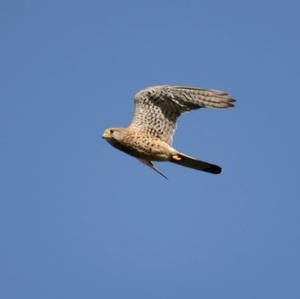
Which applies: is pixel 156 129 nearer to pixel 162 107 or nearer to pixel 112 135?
pixel 162 107

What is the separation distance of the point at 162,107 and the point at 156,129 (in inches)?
15.7

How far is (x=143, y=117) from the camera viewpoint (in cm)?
1238

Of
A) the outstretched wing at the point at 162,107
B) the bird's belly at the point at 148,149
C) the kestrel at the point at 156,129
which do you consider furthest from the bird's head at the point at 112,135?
the outstretched wing at the point at 162,107

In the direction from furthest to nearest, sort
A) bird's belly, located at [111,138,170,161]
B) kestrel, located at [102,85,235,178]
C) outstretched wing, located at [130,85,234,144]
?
bird's belly, located at [111,138,170,161] → kestrel, located at [102,85,235,178] → outstretched wing, located at [130,85,234,144]

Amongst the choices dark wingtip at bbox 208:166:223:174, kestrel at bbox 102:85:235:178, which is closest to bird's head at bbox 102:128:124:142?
kestrel at bbox 102:85:235:178

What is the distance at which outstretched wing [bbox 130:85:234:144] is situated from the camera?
1186 centimetres

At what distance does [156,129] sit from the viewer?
12312mm

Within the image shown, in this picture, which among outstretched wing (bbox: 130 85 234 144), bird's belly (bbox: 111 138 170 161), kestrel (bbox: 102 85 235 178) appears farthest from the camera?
bird's belly (bbox: 111 138 170 161)

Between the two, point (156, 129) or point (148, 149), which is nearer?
point (148, 149)

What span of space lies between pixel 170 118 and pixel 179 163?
801 millimetres

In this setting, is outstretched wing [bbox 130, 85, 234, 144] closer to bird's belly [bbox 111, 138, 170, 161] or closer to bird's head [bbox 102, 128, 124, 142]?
bird's belly [bbox 111, 138, 170, 161]

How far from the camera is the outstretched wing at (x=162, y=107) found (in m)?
11.9

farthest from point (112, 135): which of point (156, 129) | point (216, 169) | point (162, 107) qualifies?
point (216, 169)

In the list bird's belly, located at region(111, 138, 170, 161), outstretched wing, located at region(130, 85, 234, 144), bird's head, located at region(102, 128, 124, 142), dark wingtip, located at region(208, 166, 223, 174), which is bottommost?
dark wingtip, located at region(208, 166, 223, 174)
